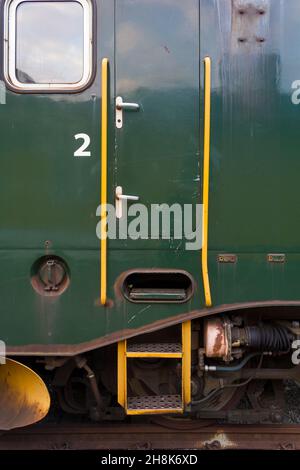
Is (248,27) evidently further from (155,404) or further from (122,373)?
(155,404)

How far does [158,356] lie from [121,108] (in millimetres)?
1526

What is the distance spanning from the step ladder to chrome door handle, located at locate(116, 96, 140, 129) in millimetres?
1286

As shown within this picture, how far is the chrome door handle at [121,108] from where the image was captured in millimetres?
2497

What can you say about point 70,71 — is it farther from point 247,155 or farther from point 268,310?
point 268,310

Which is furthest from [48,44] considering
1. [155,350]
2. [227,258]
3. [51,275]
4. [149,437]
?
[149,437]

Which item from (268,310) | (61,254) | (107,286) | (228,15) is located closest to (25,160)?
(61,254)

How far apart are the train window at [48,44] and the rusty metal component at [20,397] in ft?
5.78

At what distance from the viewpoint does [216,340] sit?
2.65 m

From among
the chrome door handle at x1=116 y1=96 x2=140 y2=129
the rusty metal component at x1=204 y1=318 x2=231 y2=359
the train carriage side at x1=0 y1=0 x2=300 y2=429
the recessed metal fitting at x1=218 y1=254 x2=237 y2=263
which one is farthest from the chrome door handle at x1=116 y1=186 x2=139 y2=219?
the rusty metal component at x1=204 y1=318 x2=231 y2=359

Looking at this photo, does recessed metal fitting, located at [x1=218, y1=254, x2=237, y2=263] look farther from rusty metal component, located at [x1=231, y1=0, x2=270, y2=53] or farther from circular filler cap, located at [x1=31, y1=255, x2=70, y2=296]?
rusty metal component, located at [x1=231, y1=0, x2=270, y2=53]

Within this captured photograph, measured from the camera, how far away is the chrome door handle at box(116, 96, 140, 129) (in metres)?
2.50

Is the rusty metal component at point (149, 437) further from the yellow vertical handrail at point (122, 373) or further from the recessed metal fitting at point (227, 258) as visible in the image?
the recessed metal fitting at point (227, 258)

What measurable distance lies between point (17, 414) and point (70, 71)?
219cm

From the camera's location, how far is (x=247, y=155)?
252 cm
